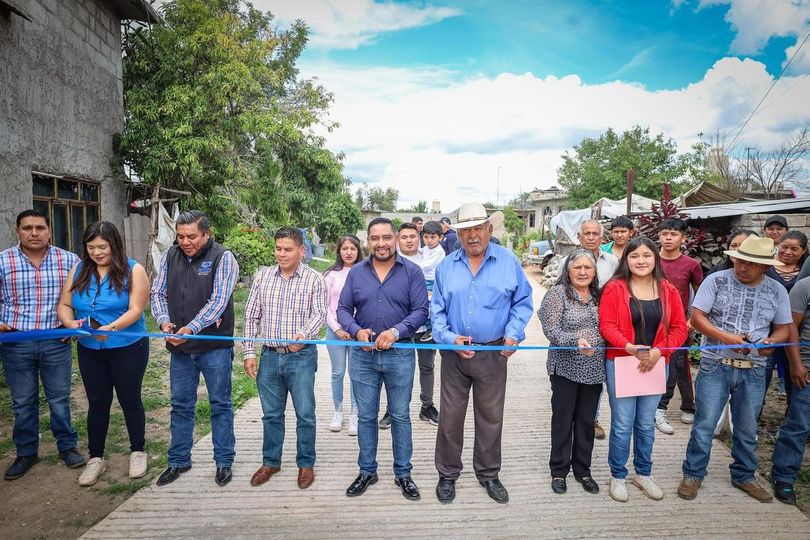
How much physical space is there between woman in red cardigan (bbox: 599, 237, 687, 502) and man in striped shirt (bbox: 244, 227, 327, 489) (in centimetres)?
216

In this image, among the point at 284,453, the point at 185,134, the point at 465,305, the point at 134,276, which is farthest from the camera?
the point at 185,134

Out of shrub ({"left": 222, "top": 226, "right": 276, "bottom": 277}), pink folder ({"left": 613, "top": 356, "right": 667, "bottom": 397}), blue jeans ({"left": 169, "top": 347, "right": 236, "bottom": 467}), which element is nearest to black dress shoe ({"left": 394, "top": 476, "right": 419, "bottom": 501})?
blue jeans ({"left": 169, "top": 347, "right": 236, "bottom": 467})

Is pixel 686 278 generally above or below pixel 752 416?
above

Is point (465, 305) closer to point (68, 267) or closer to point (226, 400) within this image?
point (226, 400)

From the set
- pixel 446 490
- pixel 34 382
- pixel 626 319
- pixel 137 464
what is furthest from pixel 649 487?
pixel 34 382

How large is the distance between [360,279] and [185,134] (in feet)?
26.6

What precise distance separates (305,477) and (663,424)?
344 cm

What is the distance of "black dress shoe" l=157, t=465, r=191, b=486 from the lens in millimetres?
3629

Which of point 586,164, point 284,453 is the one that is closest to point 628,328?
point 284,453

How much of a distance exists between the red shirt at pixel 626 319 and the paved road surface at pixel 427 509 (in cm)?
109

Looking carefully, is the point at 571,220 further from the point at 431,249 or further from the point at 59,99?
the point at 59,99

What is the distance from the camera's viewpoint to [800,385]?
3494mm

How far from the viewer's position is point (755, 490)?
11.6ft

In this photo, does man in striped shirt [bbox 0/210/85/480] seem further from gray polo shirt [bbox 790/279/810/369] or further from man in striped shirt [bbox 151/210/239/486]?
gray polo shirt [bbox 790/279/810/369]
